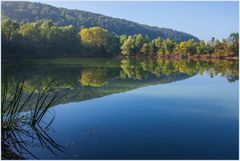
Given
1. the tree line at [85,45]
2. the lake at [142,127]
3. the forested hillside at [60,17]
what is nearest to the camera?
the lake at [142,127]

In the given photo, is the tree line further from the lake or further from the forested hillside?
the lake

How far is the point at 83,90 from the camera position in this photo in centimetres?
910

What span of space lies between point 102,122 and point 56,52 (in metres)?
27.4

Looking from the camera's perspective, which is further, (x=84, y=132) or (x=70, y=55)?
(x=70, y=55)

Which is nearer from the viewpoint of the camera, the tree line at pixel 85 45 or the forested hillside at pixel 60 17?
the tree line at pixel 85 45

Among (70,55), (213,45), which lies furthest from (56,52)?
(213,45)

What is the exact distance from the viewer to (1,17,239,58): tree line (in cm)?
2644

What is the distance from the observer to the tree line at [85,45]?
26.4 meters

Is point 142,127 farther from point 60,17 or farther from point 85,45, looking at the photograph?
point 60,17

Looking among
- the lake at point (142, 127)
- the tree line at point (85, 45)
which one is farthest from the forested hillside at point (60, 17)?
the lake at point (142, 127)

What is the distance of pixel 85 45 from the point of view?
35.8 meters

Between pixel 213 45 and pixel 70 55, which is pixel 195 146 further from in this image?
pixel 213 45

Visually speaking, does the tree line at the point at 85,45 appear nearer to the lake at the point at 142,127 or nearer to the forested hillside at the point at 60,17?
the forested hillside at the point at 60,17

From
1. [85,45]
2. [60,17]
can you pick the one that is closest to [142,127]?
[85,45]
